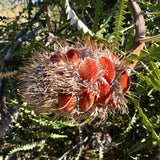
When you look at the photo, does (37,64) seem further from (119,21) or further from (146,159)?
(146,159)

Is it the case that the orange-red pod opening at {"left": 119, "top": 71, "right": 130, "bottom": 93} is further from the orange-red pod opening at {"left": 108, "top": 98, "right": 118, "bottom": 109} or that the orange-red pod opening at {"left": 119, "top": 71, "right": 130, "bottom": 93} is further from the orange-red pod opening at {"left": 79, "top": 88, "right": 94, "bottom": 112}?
the orange-red pod opening at {"left": 79, "top": 88, "right": 94, "bottom": 112}

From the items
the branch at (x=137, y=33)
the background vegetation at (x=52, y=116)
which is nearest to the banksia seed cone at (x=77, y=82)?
the branch at (x=137, y=33)

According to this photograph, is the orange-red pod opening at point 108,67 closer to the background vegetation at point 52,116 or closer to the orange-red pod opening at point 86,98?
the orange-red pod opening at point 86,98

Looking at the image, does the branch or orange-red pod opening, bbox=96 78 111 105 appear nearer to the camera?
orange-red pod opening, bbox=96 78 111 105

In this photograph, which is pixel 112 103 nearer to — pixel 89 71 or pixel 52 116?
pixel 89 71

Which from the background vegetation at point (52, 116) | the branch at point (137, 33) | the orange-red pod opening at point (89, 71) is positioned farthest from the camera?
the background vegetation at point (52, 116)

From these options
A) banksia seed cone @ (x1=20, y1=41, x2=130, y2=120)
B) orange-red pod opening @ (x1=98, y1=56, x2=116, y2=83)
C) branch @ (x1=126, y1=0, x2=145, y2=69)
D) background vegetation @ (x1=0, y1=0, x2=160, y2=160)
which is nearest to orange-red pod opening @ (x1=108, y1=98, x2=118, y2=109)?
banksia seed cone @ (x1=20, y1=41, x2=130, y2=120)

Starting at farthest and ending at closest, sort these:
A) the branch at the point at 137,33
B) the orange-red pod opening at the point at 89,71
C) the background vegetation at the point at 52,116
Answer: the background vegetation at the point at 52,116
the branch at the point at 137,33
the orange-red pod opening at the point at 89,71

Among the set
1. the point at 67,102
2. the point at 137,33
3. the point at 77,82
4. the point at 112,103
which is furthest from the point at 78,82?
the point at 137,33
